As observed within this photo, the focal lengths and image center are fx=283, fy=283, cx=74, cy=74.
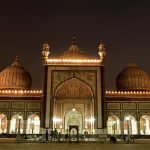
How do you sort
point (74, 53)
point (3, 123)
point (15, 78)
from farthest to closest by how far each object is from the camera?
point (15, 78) → point (74, 53) → point (3, 123)

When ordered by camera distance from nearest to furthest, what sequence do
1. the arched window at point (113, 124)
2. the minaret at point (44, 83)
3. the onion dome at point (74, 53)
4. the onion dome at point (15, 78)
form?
the minaret at point (44, 83) < the arched window at point (113, 124) < the onion dome at point (74, 53) < the onion dome at point (15, 78)

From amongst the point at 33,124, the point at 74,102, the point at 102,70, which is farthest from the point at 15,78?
the point at 102,70

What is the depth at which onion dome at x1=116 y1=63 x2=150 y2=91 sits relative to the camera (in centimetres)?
2972

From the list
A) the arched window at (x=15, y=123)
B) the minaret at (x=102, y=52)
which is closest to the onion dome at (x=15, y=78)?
the arched window at (x=15, y=123)

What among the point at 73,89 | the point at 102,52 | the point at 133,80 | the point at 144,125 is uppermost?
the point at 102,52

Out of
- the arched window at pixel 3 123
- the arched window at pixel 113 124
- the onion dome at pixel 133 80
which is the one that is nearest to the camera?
the arched window at pixel 113 124

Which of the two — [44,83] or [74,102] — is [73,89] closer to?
[74,102]

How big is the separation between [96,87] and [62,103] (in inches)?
147

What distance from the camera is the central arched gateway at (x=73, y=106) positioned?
85.7 ft

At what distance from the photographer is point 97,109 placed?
24.9 meters

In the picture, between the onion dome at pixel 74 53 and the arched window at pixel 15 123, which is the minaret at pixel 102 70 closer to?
the onion dome at pixel 74 53

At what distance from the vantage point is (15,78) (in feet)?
98.2

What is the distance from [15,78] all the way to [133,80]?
1249 cm

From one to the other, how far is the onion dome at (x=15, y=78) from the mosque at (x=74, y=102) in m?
3.13
